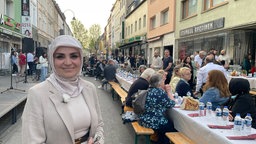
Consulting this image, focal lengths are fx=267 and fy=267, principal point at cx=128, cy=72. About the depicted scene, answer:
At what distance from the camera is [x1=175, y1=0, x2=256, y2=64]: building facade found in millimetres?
12641

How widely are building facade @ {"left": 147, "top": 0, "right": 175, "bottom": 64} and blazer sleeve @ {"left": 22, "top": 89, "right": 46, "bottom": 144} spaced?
19702 mm

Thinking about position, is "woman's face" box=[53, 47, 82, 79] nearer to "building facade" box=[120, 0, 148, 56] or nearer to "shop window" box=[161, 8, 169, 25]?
"shop window" box=[161, 8, 169, 25]

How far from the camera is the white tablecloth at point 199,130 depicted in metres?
3.35

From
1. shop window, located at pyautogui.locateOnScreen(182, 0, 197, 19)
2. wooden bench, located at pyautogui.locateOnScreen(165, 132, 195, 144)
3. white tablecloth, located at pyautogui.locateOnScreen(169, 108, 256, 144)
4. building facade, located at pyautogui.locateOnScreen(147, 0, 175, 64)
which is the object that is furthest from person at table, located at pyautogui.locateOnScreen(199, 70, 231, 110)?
building facade, located at pyautogui.locateOnScreen(147, 0, 175, 64)

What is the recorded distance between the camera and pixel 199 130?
12.9 feet

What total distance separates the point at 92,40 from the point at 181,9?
55235 mm

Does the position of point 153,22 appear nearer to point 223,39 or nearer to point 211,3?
point 211,3

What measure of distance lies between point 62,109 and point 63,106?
26mm

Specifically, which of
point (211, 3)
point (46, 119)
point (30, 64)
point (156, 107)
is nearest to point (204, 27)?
point (211, 3)

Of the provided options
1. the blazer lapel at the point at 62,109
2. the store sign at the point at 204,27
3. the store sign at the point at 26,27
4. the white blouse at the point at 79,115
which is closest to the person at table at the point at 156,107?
the white blouse at the point at 79,115

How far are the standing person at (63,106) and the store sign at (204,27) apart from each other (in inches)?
524

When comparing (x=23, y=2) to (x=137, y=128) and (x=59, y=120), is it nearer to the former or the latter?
(x=137, y=128)

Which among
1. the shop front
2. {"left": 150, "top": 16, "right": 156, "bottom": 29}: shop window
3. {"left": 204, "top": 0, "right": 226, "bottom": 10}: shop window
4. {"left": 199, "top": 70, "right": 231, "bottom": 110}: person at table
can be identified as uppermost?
{"left": 150, "top": 16, "right": 156, "bottom": 29}: shop window

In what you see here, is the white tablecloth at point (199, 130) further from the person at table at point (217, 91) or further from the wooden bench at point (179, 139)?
the person at table at point (217, 91)
